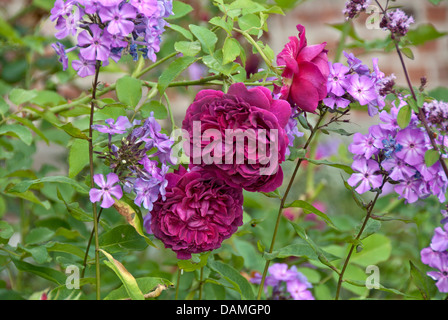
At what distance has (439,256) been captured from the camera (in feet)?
2.26

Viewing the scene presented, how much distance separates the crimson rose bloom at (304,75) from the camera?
0.57 metres

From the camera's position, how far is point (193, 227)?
0.58 meters

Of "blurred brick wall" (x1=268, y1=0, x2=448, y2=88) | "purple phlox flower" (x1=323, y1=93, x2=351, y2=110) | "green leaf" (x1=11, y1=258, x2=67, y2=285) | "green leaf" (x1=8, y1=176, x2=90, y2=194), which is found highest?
"blurred brick wall" (x1=268, y1=0, x2=448, y2=88)

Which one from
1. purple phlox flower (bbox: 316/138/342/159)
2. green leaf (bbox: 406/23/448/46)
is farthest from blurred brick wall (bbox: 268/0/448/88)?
green leaf (bbox: 406/23/448/46)

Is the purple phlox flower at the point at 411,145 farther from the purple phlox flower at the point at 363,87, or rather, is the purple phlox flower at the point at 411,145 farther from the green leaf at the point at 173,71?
the green leaf at the point at 173,71

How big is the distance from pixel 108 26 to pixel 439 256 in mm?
476

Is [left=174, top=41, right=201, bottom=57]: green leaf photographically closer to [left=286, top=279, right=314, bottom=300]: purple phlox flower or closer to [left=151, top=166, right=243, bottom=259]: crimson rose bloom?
[left=151, top=166, right=243, bottom=259]: crimson rose bloom

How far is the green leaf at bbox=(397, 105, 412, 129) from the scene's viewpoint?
23.8 inches

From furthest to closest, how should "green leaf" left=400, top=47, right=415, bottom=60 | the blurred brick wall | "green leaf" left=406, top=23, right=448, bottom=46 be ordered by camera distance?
the blurred brick wall < "green leaf" left=406, top=23, right=448, bottom=46 < "green leaf" left=400, top=47, right=415, bottom=60

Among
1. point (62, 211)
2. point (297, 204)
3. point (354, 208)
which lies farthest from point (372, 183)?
point (354, 208)

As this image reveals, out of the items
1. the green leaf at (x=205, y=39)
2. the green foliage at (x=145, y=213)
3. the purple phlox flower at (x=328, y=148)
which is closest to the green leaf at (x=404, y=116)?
the green foliage at (x=145, y=213)

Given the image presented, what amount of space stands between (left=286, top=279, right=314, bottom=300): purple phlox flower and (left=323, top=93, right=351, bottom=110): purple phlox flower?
0.35 metres
